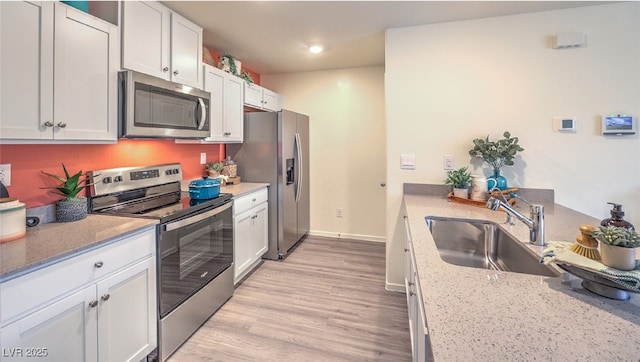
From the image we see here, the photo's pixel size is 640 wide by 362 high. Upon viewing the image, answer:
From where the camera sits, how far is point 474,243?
72.0 inches

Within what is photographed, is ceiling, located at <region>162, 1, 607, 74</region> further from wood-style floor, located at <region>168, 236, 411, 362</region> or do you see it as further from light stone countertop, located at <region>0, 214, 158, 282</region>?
wood-style floor, located at <region>168, 236, 411, 362</region>

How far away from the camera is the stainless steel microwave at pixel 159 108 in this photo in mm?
1823

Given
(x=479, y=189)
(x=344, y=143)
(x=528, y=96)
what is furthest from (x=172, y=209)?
(x=528, y=96)

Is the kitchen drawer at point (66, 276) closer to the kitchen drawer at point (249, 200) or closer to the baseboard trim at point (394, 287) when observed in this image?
the kitchen drawer at point (249, 200)

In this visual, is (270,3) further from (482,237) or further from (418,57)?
(482,237)

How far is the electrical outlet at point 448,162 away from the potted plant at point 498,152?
171mm

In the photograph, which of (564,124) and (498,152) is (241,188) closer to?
(498,152)

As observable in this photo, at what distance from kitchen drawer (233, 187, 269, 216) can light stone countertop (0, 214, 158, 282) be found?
1.01m

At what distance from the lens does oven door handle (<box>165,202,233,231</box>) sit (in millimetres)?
1800

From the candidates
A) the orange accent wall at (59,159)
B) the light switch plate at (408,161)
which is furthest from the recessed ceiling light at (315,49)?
the orange accent wall at (59,159)

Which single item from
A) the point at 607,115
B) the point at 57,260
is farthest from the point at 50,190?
the point at 607,115

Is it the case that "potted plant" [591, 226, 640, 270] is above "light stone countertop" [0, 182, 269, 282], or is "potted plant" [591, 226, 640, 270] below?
above

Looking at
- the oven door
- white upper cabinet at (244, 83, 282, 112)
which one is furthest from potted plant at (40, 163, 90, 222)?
white upper cabinet at (244, 83, 282, 112)

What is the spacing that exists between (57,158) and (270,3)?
1743 millimetres
